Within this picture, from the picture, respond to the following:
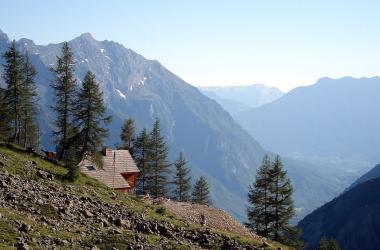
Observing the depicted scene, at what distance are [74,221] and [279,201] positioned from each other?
130 ft

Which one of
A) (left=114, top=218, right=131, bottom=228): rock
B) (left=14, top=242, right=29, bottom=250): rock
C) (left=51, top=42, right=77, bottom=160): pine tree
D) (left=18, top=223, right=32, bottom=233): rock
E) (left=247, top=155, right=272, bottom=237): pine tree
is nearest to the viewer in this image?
(left=14, top=242, right=29, bottom=250): rock

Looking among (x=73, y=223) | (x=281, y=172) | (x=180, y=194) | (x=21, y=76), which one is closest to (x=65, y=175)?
(x=73, y=223)

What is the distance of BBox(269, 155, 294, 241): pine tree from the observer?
2398 inches

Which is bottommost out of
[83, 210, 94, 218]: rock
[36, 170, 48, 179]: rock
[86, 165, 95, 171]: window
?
[83, 210, 94, 218]: rock

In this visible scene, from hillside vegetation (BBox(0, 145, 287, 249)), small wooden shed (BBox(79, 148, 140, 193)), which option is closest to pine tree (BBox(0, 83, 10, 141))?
small wooden shed (BBox(79, 148, 140, 193))

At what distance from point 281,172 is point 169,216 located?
29208 mm

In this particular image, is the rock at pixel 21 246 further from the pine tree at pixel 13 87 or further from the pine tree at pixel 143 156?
the pine tree at pixel 143 156

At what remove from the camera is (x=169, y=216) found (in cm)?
3566

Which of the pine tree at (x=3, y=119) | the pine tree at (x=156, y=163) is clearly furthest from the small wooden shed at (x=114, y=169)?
the pine tree at (x=156, y=163)

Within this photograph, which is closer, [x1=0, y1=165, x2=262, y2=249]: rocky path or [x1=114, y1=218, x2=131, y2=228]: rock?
[x1=0, y1=165, x2=262, y2=249]: rocky path

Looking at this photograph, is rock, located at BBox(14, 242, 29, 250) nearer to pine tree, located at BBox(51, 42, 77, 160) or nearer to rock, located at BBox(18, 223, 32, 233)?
rock, located at BBox(18, 223, 32, 233)

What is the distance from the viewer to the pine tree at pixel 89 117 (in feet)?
175

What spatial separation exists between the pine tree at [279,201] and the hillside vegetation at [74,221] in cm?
2784

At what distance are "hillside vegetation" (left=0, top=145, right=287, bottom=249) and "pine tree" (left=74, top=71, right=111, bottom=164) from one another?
55.2ft
